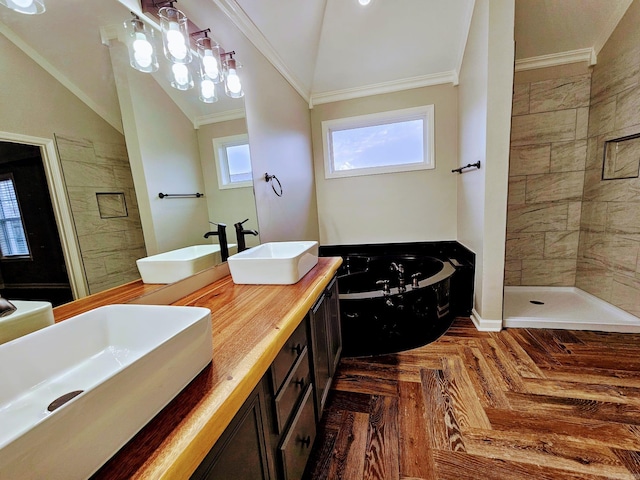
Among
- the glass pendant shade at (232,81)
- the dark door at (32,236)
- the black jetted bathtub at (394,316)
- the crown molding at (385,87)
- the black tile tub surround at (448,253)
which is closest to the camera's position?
the dark door at (32,236)

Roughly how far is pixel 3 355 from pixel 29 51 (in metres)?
0.79

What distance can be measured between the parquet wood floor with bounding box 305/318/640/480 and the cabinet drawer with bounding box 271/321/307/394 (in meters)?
0.67

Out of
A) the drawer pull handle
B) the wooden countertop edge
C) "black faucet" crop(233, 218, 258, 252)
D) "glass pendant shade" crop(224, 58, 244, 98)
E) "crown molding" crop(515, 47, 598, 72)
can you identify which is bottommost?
the drawer pull handle

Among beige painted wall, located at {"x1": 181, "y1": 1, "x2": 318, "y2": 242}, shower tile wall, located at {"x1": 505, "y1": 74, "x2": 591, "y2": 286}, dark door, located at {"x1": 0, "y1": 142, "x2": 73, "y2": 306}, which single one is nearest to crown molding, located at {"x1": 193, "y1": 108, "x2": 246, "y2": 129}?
beige painted wall, located at {"x1": 181, "y1": 1, "x2": 318, "y2": 242}

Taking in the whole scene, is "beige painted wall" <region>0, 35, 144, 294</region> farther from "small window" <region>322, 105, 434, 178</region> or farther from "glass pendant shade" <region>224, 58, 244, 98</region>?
"small window" <region>322, 105, 434, 178</region>

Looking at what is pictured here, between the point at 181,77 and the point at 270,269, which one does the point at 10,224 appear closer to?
the point at 270,269

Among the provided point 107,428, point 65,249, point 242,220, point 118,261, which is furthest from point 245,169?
point 107,428

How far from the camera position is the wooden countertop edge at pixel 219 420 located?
16.2 inches

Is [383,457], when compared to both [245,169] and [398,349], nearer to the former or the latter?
[398,349]

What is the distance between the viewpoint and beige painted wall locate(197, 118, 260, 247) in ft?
4.76

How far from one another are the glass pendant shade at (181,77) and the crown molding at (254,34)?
2.04 feet

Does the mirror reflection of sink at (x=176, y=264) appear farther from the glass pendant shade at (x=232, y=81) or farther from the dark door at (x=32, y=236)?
the glass pendant shade at (x=232, y=81)

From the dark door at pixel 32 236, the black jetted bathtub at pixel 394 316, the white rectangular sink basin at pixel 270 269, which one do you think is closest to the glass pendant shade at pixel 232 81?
the white rectangular sink basin at pixel 270 269

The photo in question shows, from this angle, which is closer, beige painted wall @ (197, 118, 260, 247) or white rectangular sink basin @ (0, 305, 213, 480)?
white rectangular sink basin @ (0, 305, 213, 480)
